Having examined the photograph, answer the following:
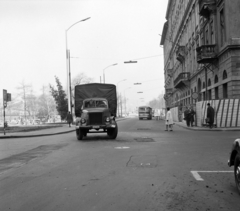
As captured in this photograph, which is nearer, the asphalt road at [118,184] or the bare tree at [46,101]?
the asphalt road at [118,184]

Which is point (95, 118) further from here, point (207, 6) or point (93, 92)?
point (207, 6)

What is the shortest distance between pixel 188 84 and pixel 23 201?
40262 mm

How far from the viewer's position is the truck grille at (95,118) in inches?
602

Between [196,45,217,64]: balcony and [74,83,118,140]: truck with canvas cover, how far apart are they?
12.0m

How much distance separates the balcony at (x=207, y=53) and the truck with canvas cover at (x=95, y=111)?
39.3ft

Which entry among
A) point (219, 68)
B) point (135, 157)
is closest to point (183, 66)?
point (219, 68)

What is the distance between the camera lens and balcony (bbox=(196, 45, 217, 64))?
26.9 m

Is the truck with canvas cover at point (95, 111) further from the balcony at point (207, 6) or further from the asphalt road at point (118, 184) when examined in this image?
the balcony at point (207, 6)

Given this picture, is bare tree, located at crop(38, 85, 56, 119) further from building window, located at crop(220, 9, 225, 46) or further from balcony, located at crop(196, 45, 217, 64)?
building window, located at crop(220, 9, 225, 46)

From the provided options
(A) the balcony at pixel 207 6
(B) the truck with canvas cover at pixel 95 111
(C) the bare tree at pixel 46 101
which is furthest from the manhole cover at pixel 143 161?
(C) the bare tree at pixel 46 101

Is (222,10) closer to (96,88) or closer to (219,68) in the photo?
(219,68)

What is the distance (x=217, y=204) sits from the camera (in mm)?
4324

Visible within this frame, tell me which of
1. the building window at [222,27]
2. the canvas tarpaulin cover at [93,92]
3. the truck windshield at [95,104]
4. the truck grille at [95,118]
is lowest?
the truck grille at [95,118]

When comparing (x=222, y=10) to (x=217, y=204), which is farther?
(x=222, y=10)
